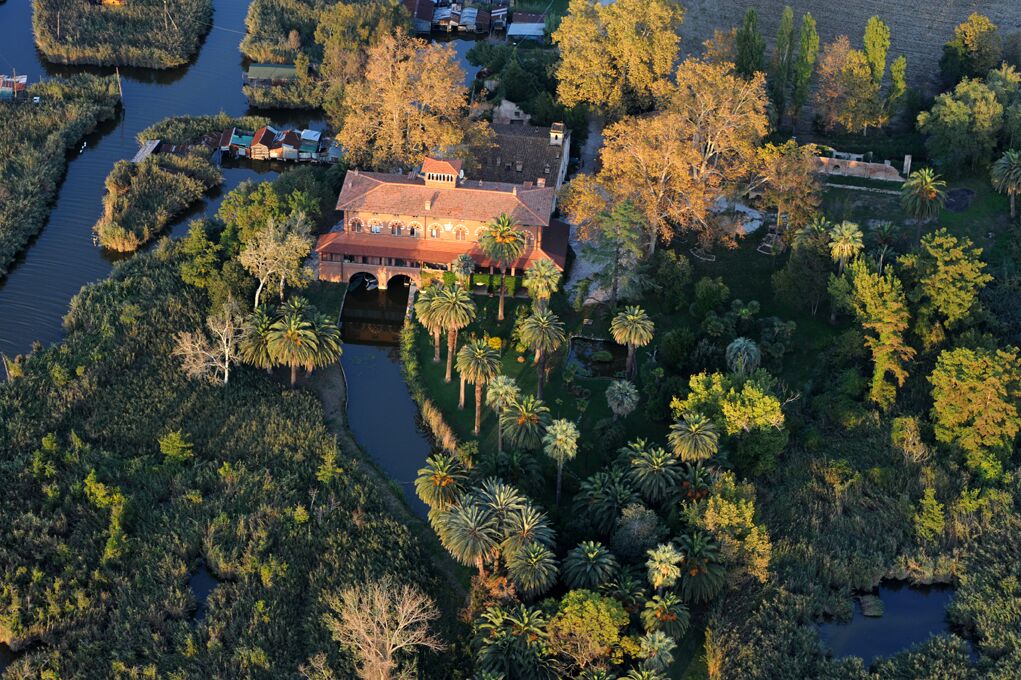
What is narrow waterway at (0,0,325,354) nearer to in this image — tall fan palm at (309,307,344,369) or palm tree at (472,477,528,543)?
tall fan palm at (309,307,344,369)

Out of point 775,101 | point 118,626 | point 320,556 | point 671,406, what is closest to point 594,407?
point 671,406

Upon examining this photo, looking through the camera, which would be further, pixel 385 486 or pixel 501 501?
pixel 385 486

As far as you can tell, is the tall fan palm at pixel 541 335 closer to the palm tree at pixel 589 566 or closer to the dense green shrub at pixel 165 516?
the dense green shrub at pixel 165 516

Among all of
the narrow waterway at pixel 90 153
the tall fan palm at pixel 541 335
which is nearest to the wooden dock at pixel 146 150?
the narrow waterway at pixel 90 153

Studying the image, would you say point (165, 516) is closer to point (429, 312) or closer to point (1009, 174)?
point (429, 312)

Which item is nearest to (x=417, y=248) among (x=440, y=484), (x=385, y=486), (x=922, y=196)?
(x=385, y=486)

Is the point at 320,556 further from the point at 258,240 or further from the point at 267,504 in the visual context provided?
the point at 258,240
